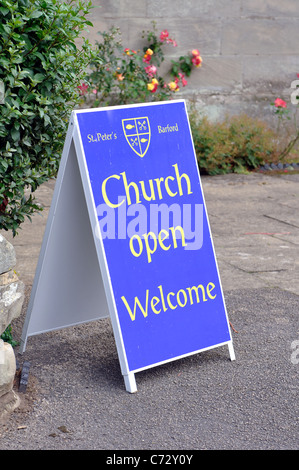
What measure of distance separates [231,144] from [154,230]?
5.05 metres

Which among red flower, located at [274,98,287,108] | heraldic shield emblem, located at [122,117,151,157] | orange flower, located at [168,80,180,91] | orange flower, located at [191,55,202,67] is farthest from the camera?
red flower, located at [274,98,287,108]

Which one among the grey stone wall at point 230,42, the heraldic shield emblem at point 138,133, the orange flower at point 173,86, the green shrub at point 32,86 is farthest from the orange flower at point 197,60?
the heraldic shield emblem at point 138,133

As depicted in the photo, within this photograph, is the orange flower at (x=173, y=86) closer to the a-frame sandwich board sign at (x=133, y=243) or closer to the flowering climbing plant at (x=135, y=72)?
the flowering climbing plant at (x=135, y=72)

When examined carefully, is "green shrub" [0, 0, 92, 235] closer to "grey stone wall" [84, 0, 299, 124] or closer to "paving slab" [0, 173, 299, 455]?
"paving slab" [0, 173, 299, 455]

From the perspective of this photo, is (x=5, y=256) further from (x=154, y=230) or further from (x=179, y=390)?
(x=179, y=390)

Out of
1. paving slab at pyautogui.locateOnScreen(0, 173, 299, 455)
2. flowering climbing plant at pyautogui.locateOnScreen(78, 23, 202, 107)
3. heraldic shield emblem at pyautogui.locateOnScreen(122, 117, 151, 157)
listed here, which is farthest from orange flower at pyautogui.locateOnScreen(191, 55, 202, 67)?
heraldic shield emblem at pyautogui.locateOnScreen(122, 117, 151, 157)

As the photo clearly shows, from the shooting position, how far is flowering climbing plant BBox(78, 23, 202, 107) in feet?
26.0

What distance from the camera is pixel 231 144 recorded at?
27.1 feet

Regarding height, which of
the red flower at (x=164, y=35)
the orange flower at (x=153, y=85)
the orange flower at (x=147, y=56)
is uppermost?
the red flower at (x=164, y=35)

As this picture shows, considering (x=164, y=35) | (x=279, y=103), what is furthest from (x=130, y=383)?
(x=279, y=103)

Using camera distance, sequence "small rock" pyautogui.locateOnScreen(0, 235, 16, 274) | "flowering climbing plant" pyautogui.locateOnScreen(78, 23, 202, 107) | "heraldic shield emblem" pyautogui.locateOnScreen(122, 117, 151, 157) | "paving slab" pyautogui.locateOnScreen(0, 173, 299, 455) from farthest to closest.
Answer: "flowering climbing plant" pyautogui.locateOnScreen(78, 23, 202, 107)
"heraldic shield emblem" pyautogui.locateOnScreen(122, 117, 151, 157)
"small rock" pyautogui.locateOnScreen(0, 235, 16, 274)
"paving slab" pyautogui.locateOnScreen(0, 173, 299, 455)

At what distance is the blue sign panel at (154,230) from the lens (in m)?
3.24

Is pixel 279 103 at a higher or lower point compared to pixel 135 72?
lower

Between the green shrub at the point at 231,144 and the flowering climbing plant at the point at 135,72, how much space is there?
528 millimetres
